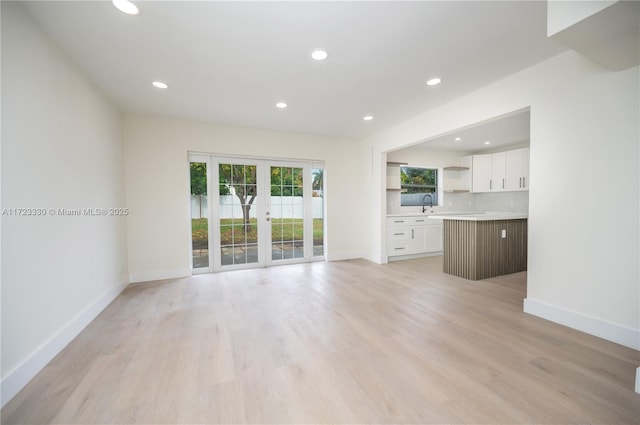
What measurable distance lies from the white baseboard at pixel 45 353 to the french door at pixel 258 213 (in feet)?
6.16

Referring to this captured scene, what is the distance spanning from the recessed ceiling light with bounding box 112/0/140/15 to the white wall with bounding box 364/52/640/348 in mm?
3478

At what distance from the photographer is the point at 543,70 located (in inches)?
96.2

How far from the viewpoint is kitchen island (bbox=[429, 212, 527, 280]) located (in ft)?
12.3

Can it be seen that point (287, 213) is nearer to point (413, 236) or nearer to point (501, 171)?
point (413, 236)

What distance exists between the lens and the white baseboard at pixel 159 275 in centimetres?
379

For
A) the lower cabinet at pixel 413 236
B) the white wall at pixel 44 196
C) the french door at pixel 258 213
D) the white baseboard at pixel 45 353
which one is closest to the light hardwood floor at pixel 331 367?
the white baseboard at pixel 45 353

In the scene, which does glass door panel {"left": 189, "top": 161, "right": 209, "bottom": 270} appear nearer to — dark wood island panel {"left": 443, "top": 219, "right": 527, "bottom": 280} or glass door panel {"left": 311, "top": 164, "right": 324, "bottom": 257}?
glass door panel {"left": 311, "top": 164, "right": 324, "bottom": 257}

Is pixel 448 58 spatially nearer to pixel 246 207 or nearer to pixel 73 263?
pixel 246 207

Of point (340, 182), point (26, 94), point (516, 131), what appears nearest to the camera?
point (26, 94)

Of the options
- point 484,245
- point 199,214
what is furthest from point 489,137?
point 199,214

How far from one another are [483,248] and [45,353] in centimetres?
493

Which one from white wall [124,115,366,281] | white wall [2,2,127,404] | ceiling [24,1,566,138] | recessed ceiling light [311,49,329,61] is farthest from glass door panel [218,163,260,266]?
recessed ceiling light [311,49,329,61]

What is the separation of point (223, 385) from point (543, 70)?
3.84m

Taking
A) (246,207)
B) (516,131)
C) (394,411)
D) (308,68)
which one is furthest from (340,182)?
(394,411)
